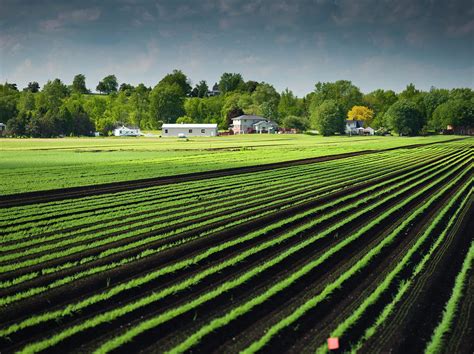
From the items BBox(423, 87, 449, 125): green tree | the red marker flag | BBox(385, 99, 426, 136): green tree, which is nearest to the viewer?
the red marker flag

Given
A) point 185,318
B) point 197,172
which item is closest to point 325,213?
point 185,318

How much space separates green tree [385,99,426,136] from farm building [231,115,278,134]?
113ft

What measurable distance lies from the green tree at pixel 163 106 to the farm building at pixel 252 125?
90.7ft

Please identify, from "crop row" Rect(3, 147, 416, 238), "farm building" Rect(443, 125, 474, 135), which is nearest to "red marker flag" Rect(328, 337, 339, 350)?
"crop row" Rect(3, 147, 416, 238)

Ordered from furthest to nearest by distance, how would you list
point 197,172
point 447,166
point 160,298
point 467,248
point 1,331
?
point 447,166 → point 197,172 → point 467,248 → point 160,298 → point 1,331

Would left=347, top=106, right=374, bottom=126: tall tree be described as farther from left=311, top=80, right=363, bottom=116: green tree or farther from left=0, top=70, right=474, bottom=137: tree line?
left=311, top=80, right=363, bottom=116: green tree

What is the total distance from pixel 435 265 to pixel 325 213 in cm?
595

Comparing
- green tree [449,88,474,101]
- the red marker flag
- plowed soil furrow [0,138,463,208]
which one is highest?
green tree [449,88,474,101]

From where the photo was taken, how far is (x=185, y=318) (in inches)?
303

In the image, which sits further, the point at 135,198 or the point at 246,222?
the point at 135,198

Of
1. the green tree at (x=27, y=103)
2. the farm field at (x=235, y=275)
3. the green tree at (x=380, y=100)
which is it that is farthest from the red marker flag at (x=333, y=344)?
the green tree at (x=380, y=100)

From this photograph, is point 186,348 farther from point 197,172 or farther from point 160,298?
point 197,172

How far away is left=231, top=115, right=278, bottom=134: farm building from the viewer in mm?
134500

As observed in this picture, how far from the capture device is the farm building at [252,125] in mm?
134500
